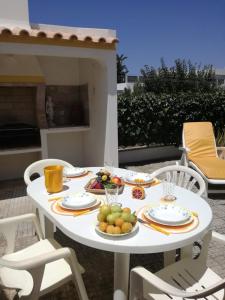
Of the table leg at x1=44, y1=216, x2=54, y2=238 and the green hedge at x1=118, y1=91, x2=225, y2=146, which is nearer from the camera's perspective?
the table leg at x1=44, y1=216, x2=54, y2=238

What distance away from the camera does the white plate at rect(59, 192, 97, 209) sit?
254 cm

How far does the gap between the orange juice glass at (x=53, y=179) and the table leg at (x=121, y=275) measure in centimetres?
112

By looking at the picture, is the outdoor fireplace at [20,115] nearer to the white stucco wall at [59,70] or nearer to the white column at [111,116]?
the white stucco wall at [59,70]

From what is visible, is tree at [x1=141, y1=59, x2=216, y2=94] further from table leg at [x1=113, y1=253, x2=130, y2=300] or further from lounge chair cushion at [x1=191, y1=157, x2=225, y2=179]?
table leg at [x1=113, y1=253, x2=130, y2=300]

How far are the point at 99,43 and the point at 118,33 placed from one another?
1.19 m

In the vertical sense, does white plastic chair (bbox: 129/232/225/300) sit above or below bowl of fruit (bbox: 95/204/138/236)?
below

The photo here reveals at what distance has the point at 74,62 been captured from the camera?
8.23m

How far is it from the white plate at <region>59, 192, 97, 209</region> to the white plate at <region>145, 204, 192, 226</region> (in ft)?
1.85

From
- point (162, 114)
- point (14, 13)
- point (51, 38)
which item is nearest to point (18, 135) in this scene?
point (51, 38)

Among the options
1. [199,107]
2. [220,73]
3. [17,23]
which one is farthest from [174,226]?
[220,73]

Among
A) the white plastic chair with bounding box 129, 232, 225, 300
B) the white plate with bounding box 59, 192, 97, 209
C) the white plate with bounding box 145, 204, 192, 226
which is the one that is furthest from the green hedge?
the white plastic chair with bounding box 129, 232, 225, 300

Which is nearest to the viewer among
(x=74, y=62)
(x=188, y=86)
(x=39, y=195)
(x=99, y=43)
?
(x=39, y=195)

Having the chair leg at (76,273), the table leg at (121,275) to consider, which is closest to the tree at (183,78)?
the table leg at (121,275)

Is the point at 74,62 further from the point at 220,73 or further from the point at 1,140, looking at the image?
the point at 220,73
